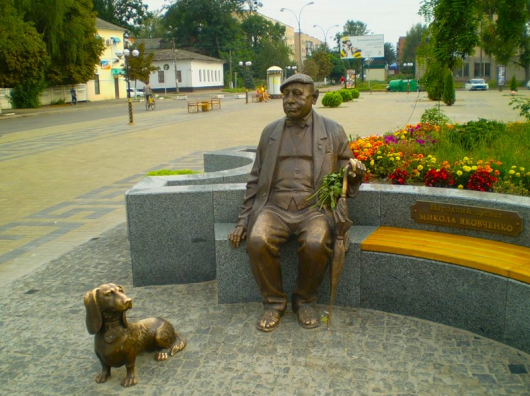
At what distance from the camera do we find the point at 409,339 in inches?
176

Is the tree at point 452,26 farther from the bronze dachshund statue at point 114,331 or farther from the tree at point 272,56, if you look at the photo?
the tree at point 272,56

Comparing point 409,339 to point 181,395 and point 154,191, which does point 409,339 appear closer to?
point 181,395

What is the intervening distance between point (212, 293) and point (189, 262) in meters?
0.45

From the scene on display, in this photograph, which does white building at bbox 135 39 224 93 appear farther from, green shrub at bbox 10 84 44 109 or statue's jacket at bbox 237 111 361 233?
statue's jacket at bbox 237 111 361 233

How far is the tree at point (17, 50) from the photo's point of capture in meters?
30.1

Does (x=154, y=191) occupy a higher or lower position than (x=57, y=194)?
higher

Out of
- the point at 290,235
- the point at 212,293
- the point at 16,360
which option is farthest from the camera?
the point at 212,293

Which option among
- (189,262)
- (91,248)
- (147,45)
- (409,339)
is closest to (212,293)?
(189,262)

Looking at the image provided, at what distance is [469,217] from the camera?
16.1 feet

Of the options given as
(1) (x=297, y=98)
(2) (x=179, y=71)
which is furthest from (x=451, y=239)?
(2) (x=179, y=71)

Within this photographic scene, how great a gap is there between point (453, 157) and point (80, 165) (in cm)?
993

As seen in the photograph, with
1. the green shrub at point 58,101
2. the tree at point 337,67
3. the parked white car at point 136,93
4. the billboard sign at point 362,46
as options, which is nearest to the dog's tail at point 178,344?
the green shrub at point 58,101

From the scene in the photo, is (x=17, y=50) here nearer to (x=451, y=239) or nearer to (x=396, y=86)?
(x=451, y=239)

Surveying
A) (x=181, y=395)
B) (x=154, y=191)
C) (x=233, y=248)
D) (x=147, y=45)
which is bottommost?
(x=181, y=395)
